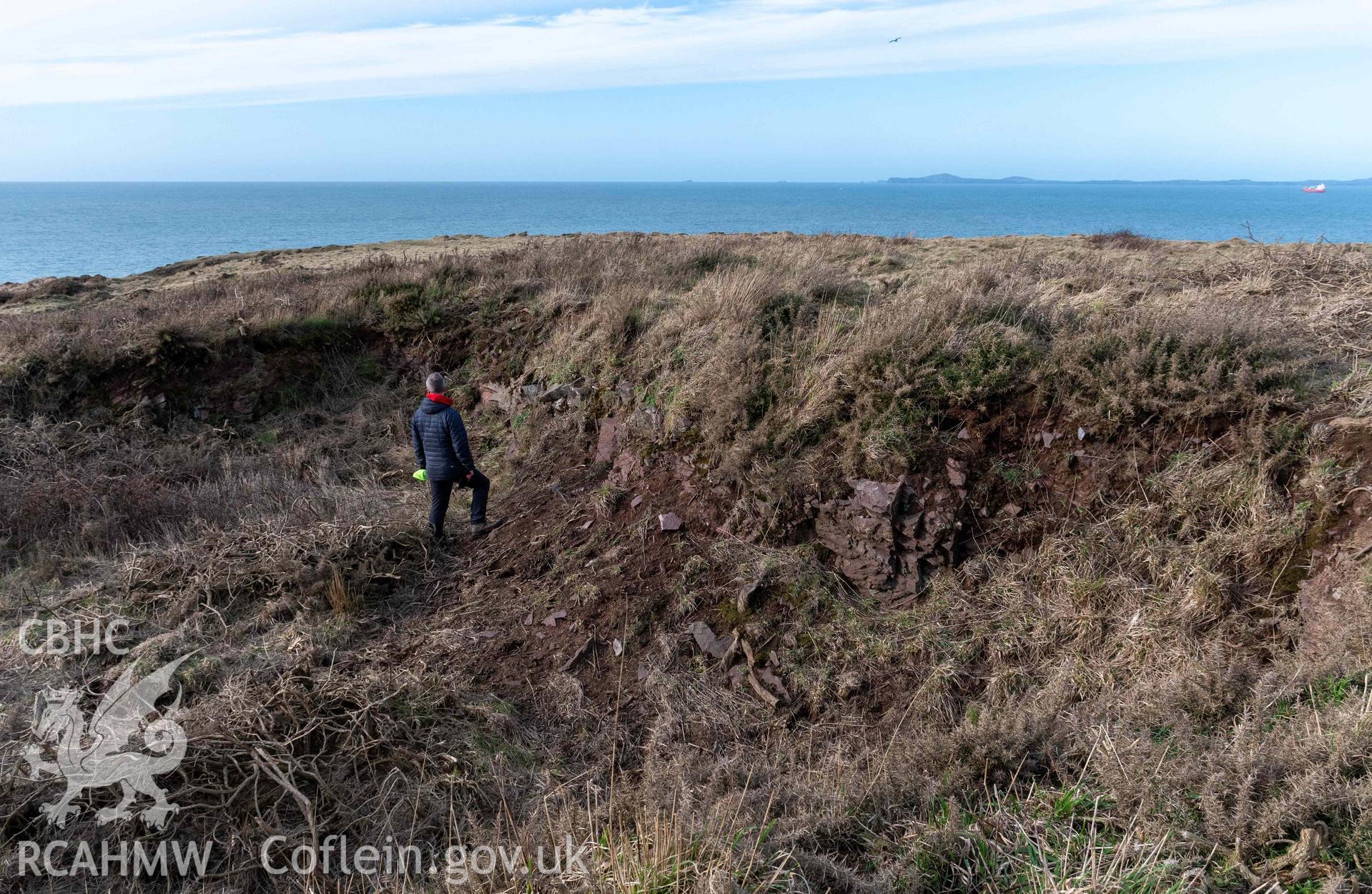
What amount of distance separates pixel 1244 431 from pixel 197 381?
45.7 feet

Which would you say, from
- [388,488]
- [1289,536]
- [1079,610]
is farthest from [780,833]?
[388,488]

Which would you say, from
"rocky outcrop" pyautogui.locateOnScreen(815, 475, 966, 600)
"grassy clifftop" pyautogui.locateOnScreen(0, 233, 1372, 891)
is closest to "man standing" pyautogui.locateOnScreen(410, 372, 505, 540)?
"grassy clifftop" pyautogui.locateOnScreen(0, 233, 1372, 891)

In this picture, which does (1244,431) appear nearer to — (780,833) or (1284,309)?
(1284,309)

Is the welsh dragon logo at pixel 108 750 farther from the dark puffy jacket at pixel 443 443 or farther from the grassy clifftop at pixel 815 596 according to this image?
the dark puffy jacket at pixel 443 443

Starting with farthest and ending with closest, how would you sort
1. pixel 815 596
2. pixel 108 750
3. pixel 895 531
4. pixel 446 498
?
pixel 446 498 < pixel 895 531 < pixel 815 596 < pixel 108 750

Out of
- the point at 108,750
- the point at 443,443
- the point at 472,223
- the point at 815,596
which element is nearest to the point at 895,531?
the point at 815,596

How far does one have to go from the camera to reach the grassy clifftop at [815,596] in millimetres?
3764

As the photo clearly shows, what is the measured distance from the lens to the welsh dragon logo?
4.43m

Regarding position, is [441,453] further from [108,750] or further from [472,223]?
[472,223]

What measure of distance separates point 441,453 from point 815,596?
425cm

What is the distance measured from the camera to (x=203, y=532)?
7660mm

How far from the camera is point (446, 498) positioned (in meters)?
8.07

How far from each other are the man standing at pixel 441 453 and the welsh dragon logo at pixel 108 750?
3.14m

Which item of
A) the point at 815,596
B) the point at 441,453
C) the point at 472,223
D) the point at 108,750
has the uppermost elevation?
the point at 472,223
